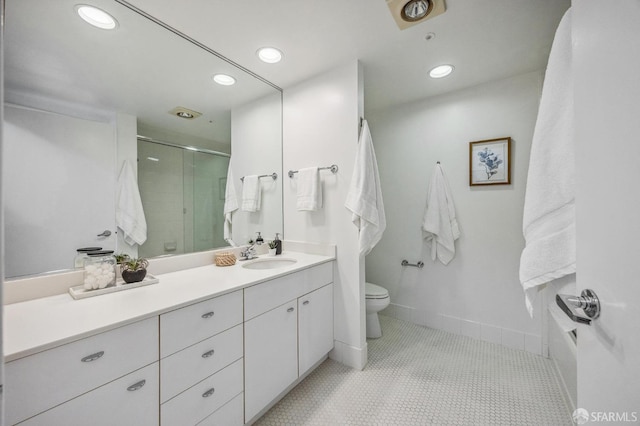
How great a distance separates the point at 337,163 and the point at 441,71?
3.82ft

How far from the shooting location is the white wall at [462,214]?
2088mm

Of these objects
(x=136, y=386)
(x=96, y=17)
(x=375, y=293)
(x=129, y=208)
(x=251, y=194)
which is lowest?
(x=375, y=293)

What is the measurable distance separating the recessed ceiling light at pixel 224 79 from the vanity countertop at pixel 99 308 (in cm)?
144

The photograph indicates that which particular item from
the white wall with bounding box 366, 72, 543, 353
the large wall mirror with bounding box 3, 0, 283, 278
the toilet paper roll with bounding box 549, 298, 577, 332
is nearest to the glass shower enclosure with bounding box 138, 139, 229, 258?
the large wall mirror with bounding box 3, 0, 283, 278

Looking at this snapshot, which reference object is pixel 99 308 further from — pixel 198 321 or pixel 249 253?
pixel 249 253

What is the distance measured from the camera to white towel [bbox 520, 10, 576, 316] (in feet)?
2.66

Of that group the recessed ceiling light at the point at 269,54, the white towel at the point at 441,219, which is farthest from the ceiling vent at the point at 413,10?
the white towel at the point at 441,219

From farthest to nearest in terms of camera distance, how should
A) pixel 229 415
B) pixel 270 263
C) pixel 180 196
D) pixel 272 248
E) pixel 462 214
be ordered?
pixel 462 214, pixel 272 248, pixel 270 263, pixel 180 196, pixel 229 415

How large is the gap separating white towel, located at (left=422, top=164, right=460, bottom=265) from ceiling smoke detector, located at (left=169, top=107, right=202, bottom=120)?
2.18 m

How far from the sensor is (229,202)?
6.49 feet

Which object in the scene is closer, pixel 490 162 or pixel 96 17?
pixel 96 17

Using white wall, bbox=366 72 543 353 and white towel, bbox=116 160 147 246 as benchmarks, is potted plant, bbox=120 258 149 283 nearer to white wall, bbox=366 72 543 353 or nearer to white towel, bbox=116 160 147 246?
white towel, bbox=116 160 147 246

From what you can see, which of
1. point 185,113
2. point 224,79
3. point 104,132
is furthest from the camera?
point 224,79

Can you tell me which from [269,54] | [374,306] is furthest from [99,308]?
[374,306]
